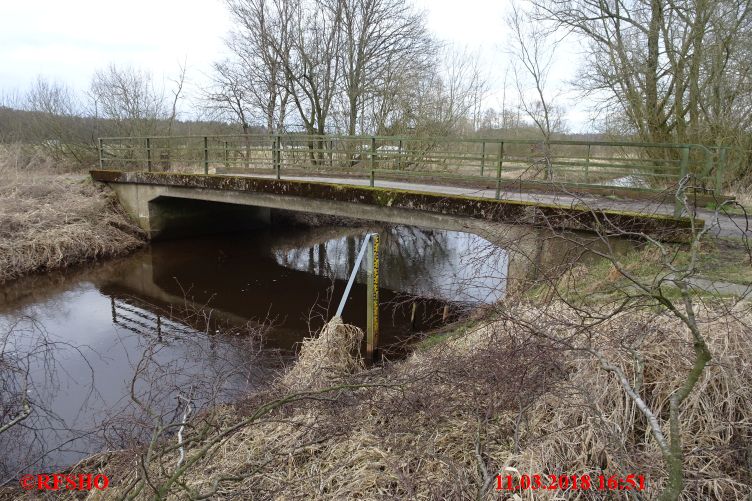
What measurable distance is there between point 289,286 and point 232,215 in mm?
6776

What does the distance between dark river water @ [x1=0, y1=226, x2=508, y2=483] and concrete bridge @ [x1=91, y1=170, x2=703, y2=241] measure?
0.77m

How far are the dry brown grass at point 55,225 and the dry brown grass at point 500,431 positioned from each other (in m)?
10.1

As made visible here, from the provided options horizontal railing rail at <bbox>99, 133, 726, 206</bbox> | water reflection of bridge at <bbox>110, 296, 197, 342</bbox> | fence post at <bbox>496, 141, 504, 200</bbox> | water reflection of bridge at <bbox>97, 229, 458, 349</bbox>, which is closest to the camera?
fence post at <bbox>496, 141, 504, 200</bbox>

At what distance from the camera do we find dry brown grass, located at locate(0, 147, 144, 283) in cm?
1138

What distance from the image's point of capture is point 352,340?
6.02m

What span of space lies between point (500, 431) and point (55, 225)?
43.8 ft

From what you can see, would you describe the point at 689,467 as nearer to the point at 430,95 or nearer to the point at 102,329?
the point at 102,329

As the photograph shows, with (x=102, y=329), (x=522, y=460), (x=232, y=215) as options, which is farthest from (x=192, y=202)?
(x=522, y=460)

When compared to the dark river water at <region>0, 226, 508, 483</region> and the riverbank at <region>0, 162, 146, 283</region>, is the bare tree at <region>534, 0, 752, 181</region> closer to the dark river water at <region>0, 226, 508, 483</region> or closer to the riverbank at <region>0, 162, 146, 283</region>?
the dark river water at <region>0, 226, 508, 483</region>

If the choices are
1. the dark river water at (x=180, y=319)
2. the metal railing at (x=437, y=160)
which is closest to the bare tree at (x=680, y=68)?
the metal railing at (x=437, y=160)

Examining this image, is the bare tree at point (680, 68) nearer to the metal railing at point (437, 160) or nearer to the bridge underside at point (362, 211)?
the metal railing at point (437, 160)


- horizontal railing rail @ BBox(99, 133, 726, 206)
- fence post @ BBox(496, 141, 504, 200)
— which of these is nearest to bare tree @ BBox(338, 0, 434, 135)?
horizontal railing rail @ BBox(99, 133, 726, 206)

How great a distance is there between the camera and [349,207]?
30.0 ft

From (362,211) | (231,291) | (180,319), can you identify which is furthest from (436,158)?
(180,319)
